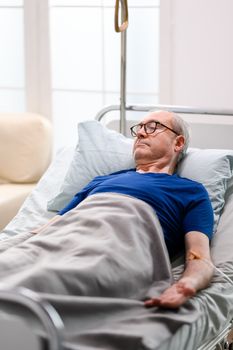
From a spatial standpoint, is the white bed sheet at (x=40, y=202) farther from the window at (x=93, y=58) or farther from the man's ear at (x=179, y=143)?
the window at (x=93, y=58)

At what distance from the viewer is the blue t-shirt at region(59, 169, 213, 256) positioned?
2.77m

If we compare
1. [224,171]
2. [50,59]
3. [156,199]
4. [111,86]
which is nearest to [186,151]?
[224,171]

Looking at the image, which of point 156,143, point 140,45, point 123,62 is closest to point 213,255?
point 156,143

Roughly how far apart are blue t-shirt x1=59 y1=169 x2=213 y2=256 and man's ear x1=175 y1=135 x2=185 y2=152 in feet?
0.54

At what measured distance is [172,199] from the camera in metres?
2.83

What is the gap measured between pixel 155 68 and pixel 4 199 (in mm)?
1025

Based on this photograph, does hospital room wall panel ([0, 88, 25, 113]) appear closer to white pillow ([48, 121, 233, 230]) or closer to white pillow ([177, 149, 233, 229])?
white pillow ([48, 121, 233, 230])

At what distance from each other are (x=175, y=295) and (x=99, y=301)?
0.86ft

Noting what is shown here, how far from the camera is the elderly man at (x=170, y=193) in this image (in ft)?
8.31

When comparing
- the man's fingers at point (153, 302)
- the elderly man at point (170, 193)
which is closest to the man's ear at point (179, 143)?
the elderly man at point (170, 193)

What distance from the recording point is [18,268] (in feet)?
7.84

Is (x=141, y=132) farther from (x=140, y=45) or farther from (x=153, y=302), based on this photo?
(x=140, y=45)

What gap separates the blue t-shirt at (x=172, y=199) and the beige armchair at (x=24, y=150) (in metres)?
1.29

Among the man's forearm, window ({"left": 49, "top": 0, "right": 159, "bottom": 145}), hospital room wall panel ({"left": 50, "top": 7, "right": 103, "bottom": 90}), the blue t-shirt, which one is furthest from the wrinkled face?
hospital room wall panel ({"left": 50, "top": 7, "right": 103, "bottom": 90})
